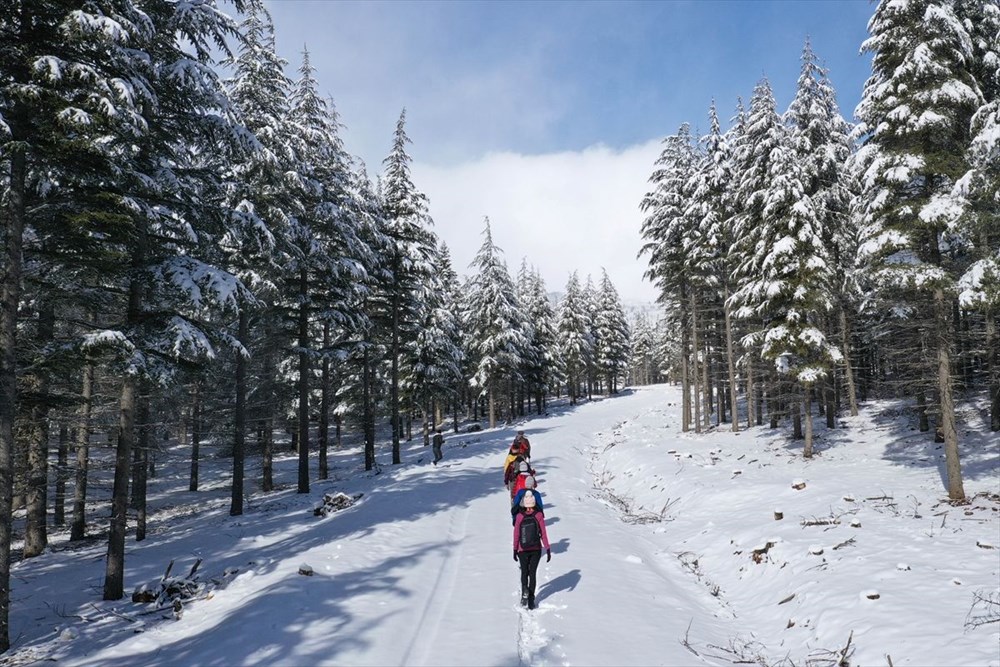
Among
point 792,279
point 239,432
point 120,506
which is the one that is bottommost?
point 120,506

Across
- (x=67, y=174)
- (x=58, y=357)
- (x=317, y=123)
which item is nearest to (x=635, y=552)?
(x=58, y=357)

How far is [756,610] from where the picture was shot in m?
9.68

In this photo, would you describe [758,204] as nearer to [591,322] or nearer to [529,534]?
[529,534]

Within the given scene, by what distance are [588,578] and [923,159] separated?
14.3 metres

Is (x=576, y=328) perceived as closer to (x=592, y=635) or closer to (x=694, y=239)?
(x=694, y=239)

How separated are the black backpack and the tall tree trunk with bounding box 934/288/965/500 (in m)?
12.0

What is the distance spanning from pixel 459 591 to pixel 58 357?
8516 millimetres

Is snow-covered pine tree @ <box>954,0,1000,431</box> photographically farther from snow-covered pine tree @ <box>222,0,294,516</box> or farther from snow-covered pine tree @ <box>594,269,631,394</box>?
snow-covered pine tree @ <box>594,269,631,394</box>

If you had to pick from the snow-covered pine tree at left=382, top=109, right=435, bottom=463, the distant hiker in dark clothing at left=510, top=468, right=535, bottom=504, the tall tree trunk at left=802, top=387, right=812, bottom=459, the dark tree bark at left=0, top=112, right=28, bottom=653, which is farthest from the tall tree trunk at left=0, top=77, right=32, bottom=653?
the tall tree trunk at left=802, top=387, right=812, bottom=459

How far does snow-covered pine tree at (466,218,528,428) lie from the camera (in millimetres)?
42062

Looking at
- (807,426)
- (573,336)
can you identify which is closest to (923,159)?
(807,426)

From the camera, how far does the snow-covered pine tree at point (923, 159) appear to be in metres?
13.7

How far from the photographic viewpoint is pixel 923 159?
1408 centimetres

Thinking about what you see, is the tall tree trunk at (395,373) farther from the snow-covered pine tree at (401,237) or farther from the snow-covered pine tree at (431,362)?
the snow-covered pine tree at (431,362)
